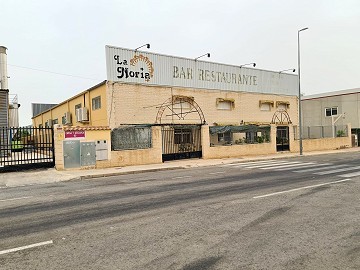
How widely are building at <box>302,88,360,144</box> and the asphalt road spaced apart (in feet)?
109

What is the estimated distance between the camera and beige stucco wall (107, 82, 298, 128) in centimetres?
2226

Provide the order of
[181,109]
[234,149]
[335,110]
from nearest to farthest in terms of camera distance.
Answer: [234,149] < [181,109] < [335,110]

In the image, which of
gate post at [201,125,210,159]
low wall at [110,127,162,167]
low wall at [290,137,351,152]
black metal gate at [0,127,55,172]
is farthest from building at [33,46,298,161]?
black metal gate at [0,127,55,172]

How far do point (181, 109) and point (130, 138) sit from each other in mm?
7520

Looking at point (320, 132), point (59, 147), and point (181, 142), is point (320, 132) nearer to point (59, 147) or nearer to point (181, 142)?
point (181, 142)

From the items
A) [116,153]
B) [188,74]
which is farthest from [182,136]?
[116,153]

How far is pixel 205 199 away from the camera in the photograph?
8.41 m

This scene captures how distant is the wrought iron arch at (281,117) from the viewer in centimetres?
3312

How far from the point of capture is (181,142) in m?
25.3

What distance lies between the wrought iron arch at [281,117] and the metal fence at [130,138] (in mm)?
17828

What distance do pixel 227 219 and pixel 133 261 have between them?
268 cm

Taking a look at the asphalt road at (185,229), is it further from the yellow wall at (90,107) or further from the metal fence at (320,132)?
the metal fence at (320,132)

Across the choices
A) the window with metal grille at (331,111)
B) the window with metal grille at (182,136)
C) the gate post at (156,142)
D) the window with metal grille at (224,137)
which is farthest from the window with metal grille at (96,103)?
the window with metal grille at (331,111)

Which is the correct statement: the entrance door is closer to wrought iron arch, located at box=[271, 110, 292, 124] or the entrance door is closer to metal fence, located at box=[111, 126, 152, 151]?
wrought iron arch, located at box=[271, 110, 292, 124]
